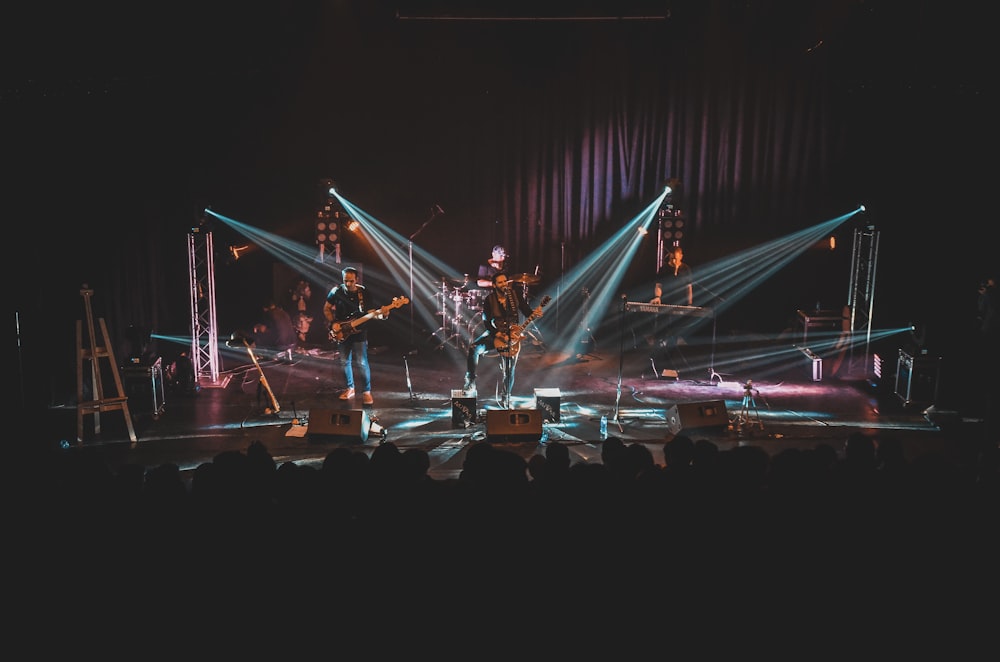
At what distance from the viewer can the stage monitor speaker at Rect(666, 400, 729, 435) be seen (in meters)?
8.14

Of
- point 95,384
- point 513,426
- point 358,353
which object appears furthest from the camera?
point 358,353

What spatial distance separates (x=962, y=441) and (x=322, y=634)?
7769 mm

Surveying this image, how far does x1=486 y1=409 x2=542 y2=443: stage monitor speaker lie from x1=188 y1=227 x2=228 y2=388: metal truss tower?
4.90 meters

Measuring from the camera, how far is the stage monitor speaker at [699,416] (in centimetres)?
814

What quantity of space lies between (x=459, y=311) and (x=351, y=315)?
13.8 feet

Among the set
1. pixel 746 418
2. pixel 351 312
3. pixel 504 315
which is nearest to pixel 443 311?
pixel 351 312

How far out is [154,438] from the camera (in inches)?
330

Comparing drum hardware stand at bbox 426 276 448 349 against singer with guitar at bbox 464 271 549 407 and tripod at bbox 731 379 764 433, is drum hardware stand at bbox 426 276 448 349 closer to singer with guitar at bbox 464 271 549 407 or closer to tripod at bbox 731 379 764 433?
A: singer with guitar at bbox 464 271 549 407

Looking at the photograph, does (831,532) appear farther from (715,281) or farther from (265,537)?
→ (715,281)

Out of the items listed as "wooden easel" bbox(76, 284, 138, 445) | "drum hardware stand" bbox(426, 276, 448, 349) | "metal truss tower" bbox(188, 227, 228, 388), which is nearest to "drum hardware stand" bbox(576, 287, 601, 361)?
"drum hardware stand" bbox(426, 276, 448, 349)

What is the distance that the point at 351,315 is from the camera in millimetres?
9562

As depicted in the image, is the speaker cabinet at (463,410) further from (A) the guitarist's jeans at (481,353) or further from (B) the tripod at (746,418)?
(B) the tripod at (746,418)

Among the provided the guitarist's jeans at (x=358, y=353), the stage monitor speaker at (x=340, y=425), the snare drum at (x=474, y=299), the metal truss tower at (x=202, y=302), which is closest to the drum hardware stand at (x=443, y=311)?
the snare drum at (x=474, y=299)

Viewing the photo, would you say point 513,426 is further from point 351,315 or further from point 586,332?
point 586,332
